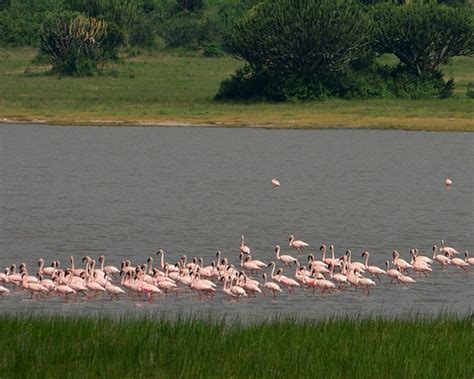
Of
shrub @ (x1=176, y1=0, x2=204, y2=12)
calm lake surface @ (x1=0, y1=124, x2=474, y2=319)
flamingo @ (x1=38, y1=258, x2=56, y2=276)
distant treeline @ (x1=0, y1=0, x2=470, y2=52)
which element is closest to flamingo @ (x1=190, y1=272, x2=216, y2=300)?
calm lake surface @ (x1=0, y1=124, x2=474, y2=319)

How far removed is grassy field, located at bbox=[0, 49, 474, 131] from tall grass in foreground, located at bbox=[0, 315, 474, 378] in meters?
41.7

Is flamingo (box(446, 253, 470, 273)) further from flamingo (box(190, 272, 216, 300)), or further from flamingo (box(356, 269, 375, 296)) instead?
flamingo (box(190, 272, 216, 300))

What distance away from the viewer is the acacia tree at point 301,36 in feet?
211

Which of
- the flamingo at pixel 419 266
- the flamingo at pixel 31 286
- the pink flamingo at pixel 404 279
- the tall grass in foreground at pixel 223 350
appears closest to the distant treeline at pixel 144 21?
the flamingo at pixel 419 266

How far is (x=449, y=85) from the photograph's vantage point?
65.0 m

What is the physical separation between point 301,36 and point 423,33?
19.8 ft

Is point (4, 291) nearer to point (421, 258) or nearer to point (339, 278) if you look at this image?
point (339, 278)

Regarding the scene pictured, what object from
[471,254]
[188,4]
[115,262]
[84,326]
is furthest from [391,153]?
[188,4]

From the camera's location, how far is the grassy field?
188 feet

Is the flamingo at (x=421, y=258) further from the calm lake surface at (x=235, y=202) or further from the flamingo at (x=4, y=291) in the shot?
the flamingo at (x=4, y=291)

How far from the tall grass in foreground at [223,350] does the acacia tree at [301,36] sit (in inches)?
1951

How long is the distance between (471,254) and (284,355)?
559 inches

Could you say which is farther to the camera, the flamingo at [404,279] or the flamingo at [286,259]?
the flamingo at [286,259]

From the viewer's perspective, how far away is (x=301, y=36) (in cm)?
6412
